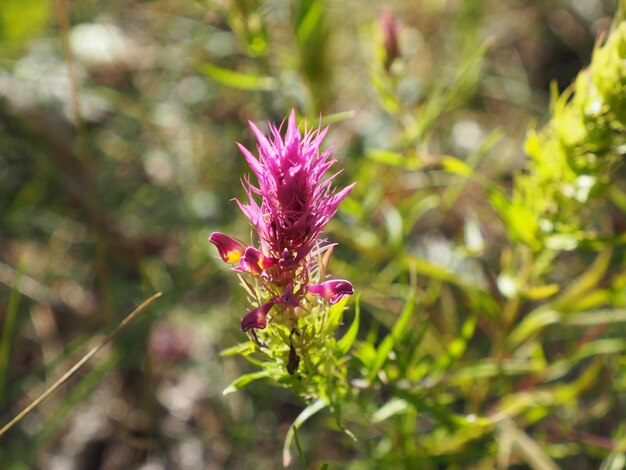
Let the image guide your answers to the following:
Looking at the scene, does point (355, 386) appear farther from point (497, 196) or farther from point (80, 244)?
point (80, 244)

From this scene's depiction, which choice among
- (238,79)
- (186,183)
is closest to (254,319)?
(238,79)

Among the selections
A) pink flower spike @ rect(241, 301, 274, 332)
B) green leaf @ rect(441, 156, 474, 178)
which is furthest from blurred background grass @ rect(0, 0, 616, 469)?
pink flower spike @ rect(241, 301, 274, 332)

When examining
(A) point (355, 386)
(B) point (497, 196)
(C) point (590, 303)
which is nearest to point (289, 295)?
(A) point (355, 386)

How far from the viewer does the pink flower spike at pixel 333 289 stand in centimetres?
88

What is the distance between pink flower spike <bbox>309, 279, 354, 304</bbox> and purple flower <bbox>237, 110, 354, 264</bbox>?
4cm

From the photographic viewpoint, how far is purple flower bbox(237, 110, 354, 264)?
0.87 m

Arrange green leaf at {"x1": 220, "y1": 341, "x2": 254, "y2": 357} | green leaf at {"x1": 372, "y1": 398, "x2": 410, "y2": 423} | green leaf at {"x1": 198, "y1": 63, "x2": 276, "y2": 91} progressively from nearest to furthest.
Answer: green leaf at {"x1": 220, "y1": 341, "x2": 254, "y2": 357}, green leaf at {"x1": 372, "y1": 398, "x2": 410, "y2": 423}, green leaf at {"x1": 198, "y1": 63, "x2": 276, "y2": 91}

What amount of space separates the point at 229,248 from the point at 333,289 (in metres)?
0.15

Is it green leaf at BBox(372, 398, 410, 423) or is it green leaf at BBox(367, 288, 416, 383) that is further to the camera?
green leaf at BBox(372, 398, 410, 423)

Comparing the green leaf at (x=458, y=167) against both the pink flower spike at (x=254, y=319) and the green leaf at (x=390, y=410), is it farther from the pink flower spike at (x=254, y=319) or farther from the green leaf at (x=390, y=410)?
the pink flower spike at (x=254, y=319)

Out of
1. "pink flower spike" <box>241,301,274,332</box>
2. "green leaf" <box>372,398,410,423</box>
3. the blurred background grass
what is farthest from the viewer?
the blurred background grass

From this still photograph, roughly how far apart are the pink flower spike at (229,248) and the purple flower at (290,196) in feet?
0.11

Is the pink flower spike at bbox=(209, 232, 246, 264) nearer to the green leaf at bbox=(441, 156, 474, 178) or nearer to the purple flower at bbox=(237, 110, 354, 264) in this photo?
the purple flower at bbox=(237, 110, 354, 264)

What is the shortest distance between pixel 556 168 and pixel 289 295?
0.63 metres
